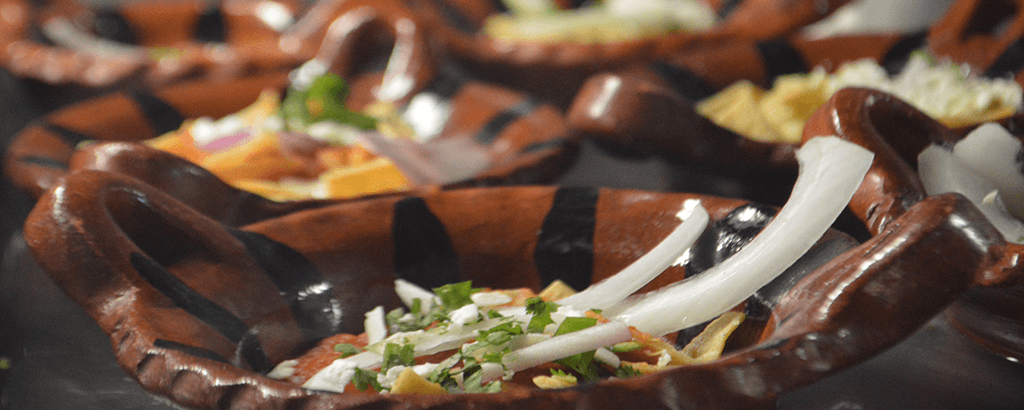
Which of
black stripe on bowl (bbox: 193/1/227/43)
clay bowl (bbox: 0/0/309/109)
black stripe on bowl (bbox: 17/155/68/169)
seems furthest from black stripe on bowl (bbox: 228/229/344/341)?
black stripe on bowl (bbox: 193/1/227/43)

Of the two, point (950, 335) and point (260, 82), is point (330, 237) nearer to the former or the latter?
point (950, 335)

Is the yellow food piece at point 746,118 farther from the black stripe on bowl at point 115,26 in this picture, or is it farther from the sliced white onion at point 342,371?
the black stripe on bowl at point 115,26

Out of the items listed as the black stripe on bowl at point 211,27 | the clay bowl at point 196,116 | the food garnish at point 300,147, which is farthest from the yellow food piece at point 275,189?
the black stripe on bowl at point 211,27

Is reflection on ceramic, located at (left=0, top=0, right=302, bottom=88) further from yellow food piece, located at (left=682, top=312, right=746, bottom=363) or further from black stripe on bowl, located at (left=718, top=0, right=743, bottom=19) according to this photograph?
yellow food piece, located at (left=682, top=312, right=746, bottom=363)

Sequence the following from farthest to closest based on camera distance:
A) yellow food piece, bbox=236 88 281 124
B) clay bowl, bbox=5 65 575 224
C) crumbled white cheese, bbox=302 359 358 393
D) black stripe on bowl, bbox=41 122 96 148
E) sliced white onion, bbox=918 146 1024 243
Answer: yellow food piece, bbox=236 88 281 124
black stripe on bowl, bbox=41 122 96 148
clay bowl, bbox=5 65 575 224
sliced white onion, bbox=918 146 1024 243
crumbled white cheese, bbox=302 359 358 393

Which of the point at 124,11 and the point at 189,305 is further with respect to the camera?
the point at 124,11

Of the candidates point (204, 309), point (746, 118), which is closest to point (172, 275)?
point (204, 309)

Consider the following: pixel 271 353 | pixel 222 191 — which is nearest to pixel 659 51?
pixel 222 191
